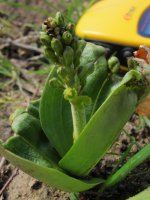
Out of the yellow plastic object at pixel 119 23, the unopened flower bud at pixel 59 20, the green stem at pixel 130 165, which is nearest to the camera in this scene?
the unopened flower bud at pixel 59 20

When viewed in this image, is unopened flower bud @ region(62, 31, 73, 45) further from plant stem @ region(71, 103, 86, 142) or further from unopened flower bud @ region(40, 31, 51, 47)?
plant stem @ region(71, 103, 86, 142)

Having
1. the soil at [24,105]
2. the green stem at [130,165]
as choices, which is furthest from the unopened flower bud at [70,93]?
the soil at [24,105]

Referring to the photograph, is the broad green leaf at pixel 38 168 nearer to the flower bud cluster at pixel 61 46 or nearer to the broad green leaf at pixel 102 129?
the broad green leaf at pixel 102 129

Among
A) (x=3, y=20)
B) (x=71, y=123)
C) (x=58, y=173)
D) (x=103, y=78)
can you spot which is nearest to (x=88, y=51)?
(x=103, y=78)

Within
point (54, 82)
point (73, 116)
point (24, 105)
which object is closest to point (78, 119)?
point (73, 116)

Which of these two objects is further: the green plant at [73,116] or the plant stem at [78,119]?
the plant stem at [78,119]

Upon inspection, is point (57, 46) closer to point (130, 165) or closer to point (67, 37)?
point (67, 37)
